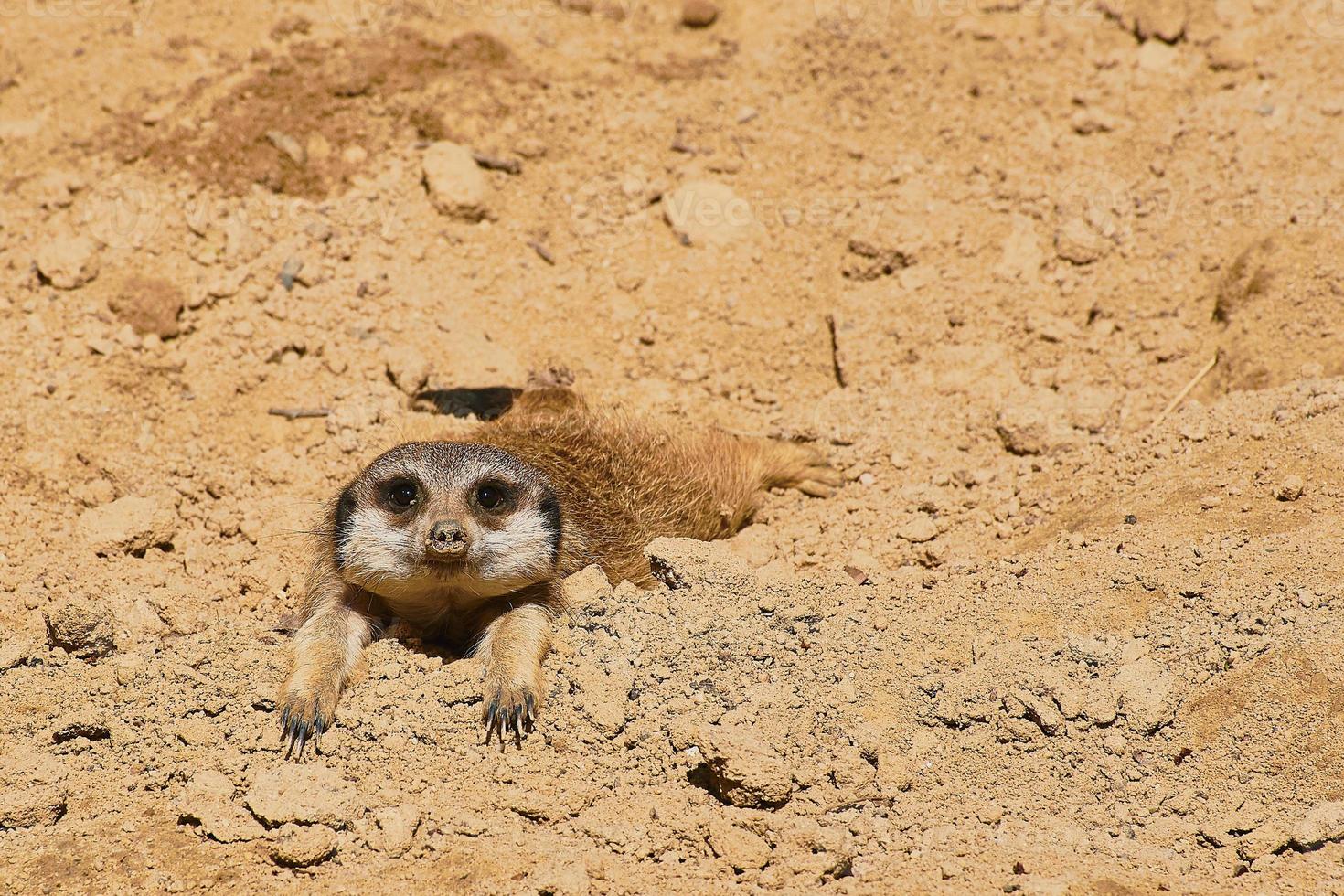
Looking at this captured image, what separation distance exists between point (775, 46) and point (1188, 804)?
484 cm

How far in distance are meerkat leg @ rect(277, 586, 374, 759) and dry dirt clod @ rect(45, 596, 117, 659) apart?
1.92 ft

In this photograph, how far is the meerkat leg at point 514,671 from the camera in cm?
330

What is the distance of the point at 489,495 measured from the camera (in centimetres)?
382

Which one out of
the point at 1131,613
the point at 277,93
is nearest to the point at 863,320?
the point at 1131,613

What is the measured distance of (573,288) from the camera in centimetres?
552

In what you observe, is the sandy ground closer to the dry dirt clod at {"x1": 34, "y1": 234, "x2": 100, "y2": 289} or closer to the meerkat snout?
the dry dirt clod at {"x1": 34, "y1": 234, "x2": 100, "y2": 289}

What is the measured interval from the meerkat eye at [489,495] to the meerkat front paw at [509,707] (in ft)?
2.17

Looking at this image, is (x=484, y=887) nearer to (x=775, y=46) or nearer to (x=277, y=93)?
(x=277, y=93)

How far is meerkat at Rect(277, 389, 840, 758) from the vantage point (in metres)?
3.50

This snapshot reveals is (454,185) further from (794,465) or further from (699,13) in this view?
(794,465)

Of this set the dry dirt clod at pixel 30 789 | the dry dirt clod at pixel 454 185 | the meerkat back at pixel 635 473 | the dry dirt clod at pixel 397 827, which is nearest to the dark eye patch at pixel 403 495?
the meerkat back at pixel 635 473

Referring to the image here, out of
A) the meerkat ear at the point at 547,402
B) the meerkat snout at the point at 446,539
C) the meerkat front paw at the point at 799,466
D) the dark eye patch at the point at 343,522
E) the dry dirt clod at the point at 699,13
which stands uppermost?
the dry dirt clod at the point at 699,13

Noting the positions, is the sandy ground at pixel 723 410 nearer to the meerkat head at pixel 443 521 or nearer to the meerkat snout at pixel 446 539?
the meerkat head at pixel 443 521

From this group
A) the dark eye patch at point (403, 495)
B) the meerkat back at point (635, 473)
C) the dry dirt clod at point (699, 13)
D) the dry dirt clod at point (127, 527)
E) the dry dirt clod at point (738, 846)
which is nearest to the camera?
the dry dirt clod at point (738, 846)
